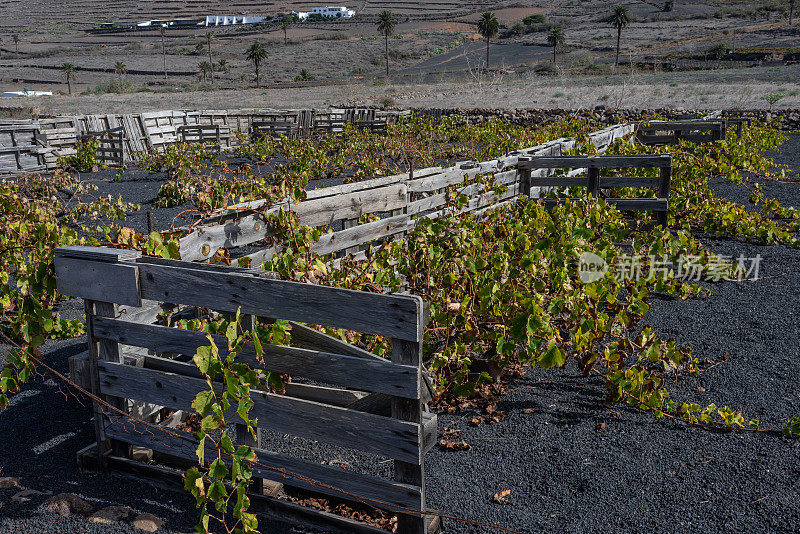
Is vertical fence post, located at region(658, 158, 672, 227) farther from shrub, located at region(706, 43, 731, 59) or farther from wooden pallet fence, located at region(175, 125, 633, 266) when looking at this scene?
shrub, located at region(706, 43, 731, 59)

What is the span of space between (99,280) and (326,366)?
138cm

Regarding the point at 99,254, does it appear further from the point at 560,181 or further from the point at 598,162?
the point at 560,181

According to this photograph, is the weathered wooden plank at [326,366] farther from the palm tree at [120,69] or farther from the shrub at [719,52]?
the palm tree at [120,69]

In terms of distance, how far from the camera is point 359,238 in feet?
19.4

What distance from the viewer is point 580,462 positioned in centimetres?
382

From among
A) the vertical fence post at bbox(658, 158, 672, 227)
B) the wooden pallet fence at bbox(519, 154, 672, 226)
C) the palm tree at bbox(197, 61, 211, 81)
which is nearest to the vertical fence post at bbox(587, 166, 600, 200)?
the wooden pallet fence at bbox(519, 154, 672, 226)

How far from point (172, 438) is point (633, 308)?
343cm

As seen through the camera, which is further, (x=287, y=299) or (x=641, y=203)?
(x=641, y=203)

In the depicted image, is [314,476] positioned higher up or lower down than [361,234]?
lower down

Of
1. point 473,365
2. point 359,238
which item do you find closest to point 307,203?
point 359,238

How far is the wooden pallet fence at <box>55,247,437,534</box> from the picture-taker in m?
2.90

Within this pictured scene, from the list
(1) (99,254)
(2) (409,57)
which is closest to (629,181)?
(1) (99,254)

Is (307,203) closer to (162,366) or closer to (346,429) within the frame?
(162,366)

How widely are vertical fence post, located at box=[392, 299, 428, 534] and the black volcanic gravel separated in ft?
1.07
